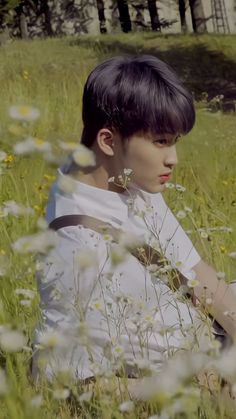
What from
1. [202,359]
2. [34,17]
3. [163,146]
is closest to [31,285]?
[163,146]

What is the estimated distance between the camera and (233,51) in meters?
18.4

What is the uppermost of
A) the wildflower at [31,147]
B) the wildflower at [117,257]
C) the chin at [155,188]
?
the wildflower at [31,147]

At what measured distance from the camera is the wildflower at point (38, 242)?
1.46m

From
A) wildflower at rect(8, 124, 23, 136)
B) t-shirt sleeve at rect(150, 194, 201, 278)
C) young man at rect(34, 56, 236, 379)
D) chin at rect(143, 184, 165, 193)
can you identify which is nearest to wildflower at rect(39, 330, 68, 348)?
wildflower at rect(8, 124, 23, 136)

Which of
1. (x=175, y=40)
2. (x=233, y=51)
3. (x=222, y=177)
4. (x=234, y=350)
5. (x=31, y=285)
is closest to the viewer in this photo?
(x=234, y=350)

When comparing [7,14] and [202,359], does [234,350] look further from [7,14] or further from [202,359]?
[7,14]

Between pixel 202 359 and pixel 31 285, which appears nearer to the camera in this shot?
pixel 202 359

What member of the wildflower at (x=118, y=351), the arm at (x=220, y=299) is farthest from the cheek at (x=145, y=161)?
the wildflower at (x=118, y=351)

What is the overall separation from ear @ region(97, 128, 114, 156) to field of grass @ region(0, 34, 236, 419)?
25 centimetres

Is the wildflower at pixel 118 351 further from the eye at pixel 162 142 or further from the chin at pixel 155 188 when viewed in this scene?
the eye at pixel 162 142

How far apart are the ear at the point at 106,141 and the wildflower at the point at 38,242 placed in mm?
899

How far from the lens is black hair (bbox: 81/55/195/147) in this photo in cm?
240

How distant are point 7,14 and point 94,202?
28579mm

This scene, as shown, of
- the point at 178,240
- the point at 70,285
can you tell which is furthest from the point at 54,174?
the point at 70,285
